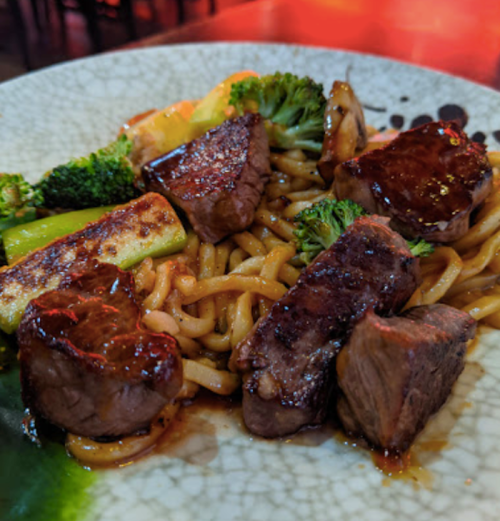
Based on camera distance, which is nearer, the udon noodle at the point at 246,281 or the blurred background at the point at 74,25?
the udon noodle at the point at 246,281

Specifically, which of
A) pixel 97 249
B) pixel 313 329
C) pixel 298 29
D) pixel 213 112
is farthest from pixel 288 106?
pixel 298 29

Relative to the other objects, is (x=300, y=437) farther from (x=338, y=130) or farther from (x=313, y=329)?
(x=338, y=130)

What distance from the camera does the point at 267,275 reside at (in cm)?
393

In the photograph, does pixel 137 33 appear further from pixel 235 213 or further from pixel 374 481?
pixel 374 481

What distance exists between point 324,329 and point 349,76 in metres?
4.18

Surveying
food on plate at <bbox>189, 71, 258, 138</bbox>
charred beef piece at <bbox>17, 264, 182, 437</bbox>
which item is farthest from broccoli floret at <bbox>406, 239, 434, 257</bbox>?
food on plate at <bbox>189, 71, 258, 138</bbox>

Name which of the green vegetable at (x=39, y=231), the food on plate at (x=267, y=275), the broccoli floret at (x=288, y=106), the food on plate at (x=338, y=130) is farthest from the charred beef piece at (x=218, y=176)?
the green vegetable at (x=39, y=231)

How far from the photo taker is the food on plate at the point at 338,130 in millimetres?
4320

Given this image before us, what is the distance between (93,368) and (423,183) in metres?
2.51

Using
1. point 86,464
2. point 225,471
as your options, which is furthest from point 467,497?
point 86,464

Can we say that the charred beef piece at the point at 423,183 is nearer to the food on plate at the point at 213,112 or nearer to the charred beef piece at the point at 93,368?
the food on plate at the point at 213,112

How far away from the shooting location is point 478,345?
3.87 m

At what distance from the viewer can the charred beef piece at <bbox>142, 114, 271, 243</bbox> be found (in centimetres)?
399

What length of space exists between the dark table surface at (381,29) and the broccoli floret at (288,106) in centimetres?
321
